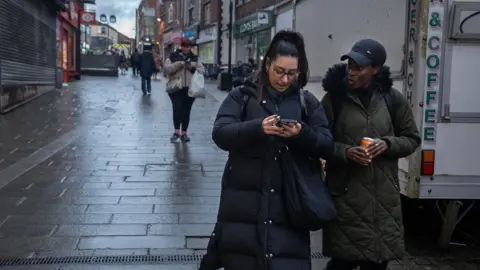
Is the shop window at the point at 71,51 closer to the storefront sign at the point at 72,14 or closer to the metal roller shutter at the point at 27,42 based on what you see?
the storefront sign at the point at 72,14

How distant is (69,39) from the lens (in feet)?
98.5

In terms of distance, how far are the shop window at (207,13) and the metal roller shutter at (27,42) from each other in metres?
23.1

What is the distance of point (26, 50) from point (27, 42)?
387 millimetres

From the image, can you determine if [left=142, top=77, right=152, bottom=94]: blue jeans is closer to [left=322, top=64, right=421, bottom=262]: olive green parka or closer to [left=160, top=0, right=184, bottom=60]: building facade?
[left=322, top=64, right=421, bottom=262]: olive green parka

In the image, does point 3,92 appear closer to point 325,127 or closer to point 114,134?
point 114,134

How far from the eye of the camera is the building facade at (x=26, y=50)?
14.1 metres

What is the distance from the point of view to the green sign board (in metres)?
28.2

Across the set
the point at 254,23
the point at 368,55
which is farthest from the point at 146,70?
the point at 368,55

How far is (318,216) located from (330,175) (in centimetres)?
59

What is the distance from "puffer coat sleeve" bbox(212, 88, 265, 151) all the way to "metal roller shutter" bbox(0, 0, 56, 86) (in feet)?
38.6

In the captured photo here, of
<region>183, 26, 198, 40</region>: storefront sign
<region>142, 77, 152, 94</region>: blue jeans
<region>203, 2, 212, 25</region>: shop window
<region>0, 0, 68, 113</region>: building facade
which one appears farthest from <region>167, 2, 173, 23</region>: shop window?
<region>142, 77, 152, 94</region>: blue jeans

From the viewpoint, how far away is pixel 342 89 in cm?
343

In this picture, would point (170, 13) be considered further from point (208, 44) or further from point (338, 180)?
point (338, 180)

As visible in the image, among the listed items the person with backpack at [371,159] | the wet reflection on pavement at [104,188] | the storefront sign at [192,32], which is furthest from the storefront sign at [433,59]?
the storefront sign at [192,32]
